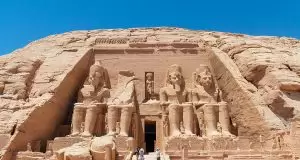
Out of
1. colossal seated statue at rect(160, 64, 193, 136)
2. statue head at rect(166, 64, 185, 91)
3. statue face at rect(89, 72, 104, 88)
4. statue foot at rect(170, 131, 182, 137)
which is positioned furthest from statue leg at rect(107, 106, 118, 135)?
statue head at rect(166, 64, 185, 91)

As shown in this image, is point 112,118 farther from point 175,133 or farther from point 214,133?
point 214,133

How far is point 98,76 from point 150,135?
117 inches

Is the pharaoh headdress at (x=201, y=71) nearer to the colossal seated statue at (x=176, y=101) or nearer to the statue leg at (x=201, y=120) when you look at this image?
the colossal seated statue at (x=176, y=101)

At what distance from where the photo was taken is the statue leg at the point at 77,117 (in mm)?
14617

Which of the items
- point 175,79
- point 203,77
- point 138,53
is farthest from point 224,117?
point 138,53

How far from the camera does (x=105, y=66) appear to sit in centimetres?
1672

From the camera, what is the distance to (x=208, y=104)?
14.9 meters

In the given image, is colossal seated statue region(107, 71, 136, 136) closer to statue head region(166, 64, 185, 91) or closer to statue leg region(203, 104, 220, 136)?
statue head region(166, 64, 185, 91)

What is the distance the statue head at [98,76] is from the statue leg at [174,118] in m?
2.90

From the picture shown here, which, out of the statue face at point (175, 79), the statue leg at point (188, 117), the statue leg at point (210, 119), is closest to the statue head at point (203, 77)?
the statue face at point (175, 79)

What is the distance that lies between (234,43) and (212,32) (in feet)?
6.46

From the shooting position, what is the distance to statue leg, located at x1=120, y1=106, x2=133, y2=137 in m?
14.3

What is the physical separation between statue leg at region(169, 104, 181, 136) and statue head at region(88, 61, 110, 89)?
2.90m

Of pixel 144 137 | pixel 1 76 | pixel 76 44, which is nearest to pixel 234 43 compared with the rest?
pixel 144 137
